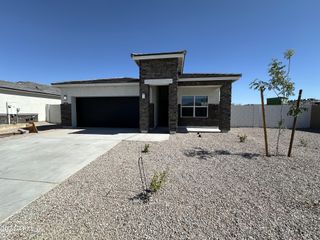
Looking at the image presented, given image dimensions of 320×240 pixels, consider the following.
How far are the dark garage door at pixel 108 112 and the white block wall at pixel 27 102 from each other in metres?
7.96

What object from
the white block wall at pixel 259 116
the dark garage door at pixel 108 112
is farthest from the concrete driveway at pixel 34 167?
the white block wall at pixel 259 116

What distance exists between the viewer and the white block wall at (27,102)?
50.2 ft

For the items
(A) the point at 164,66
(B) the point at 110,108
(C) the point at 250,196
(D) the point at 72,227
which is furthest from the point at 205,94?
(D) the point at 72,227

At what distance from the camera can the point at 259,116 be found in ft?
48.2

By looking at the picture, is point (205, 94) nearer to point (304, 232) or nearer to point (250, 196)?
point (250, 196)

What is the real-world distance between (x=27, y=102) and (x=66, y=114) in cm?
807

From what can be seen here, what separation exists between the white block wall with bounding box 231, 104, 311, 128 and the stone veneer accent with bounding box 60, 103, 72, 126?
14.0 metres

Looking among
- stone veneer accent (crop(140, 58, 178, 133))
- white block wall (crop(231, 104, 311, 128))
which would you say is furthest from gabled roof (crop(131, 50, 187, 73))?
white block wall (crop(231, 104, 311, 128))

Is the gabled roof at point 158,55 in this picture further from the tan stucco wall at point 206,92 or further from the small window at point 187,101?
the small window at point 187,101

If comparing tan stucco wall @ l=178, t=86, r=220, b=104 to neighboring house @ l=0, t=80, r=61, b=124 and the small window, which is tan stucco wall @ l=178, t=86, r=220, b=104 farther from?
neighboring house @ l=0, t=80, r=61, b=124

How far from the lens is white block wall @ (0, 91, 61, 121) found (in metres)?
15.3

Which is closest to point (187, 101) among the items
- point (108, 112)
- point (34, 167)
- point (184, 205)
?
point (108, 112)

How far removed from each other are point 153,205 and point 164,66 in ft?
28.3

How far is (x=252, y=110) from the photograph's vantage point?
1476cm
